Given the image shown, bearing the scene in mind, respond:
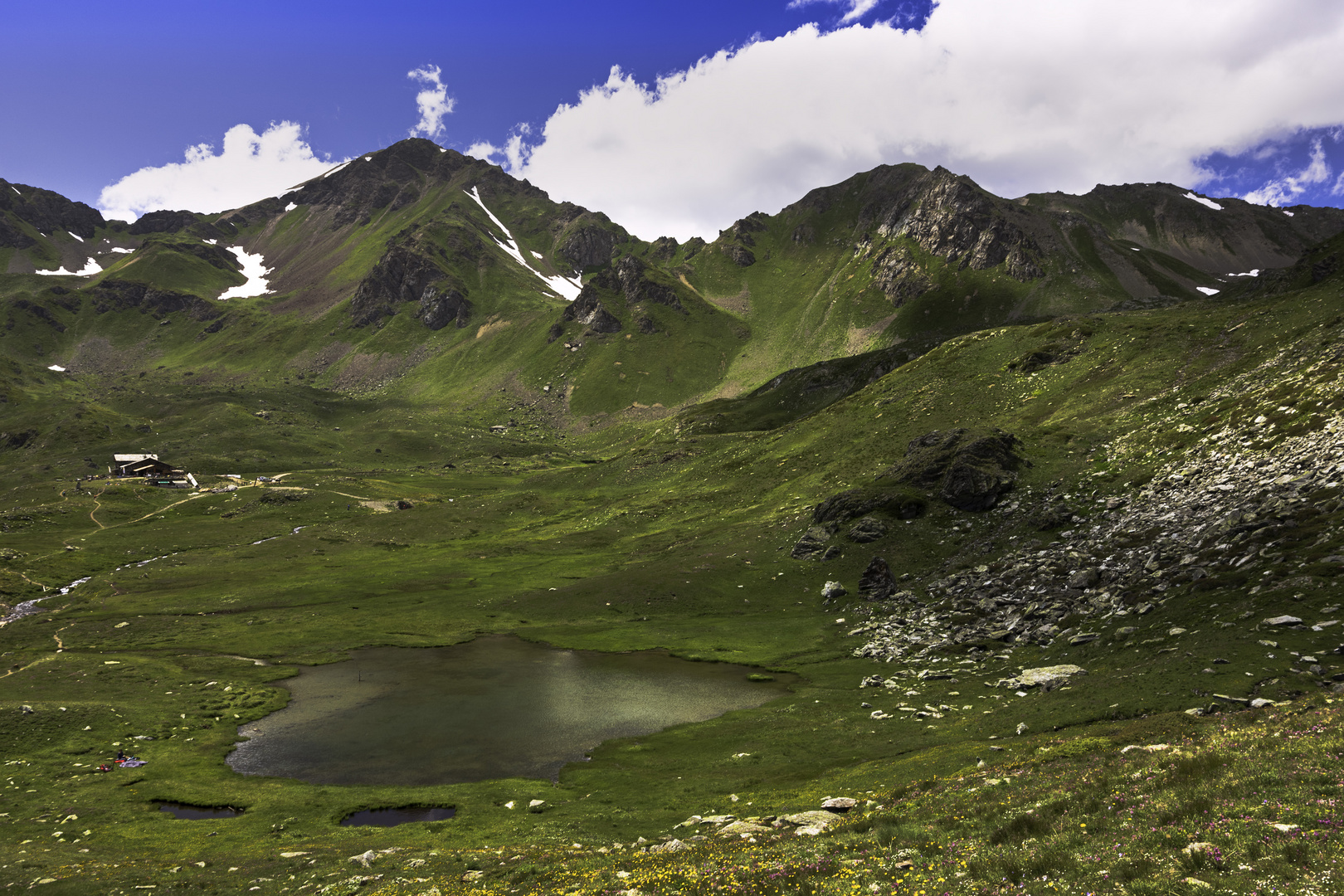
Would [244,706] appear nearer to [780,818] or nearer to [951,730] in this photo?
[780,818]

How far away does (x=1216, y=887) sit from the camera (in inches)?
549

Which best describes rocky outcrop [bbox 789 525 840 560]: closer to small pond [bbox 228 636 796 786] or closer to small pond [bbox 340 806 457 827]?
small pond [bbox 228 636 796 786]

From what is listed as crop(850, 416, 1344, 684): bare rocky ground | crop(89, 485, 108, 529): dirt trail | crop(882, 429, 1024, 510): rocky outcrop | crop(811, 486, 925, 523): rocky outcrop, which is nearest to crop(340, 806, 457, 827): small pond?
crop(850, 416, 1344, 684): bare rocky ground

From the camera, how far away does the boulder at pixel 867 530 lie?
317 ft

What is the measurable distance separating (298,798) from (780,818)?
1526 inches

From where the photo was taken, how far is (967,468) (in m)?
97.3

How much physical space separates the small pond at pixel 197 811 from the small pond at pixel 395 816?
909 centimetres

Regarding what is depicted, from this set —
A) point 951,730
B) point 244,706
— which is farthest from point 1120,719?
point 244,706

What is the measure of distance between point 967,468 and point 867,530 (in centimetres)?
1802

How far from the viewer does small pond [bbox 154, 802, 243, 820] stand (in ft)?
153

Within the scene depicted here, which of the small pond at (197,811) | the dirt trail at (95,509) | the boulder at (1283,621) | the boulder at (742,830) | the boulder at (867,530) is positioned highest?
the dirt trail at (95,509)

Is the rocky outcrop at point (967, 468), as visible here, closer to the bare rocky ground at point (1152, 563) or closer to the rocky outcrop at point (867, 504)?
the rocky outcrop at point (867, 504)

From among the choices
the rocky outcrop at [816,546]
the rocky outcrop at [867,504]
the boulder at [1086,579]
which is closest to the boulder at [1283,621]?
the boulder at [1086,579]

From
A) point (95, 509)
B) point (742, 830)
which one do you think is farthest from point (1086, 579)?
point (95, 509)
